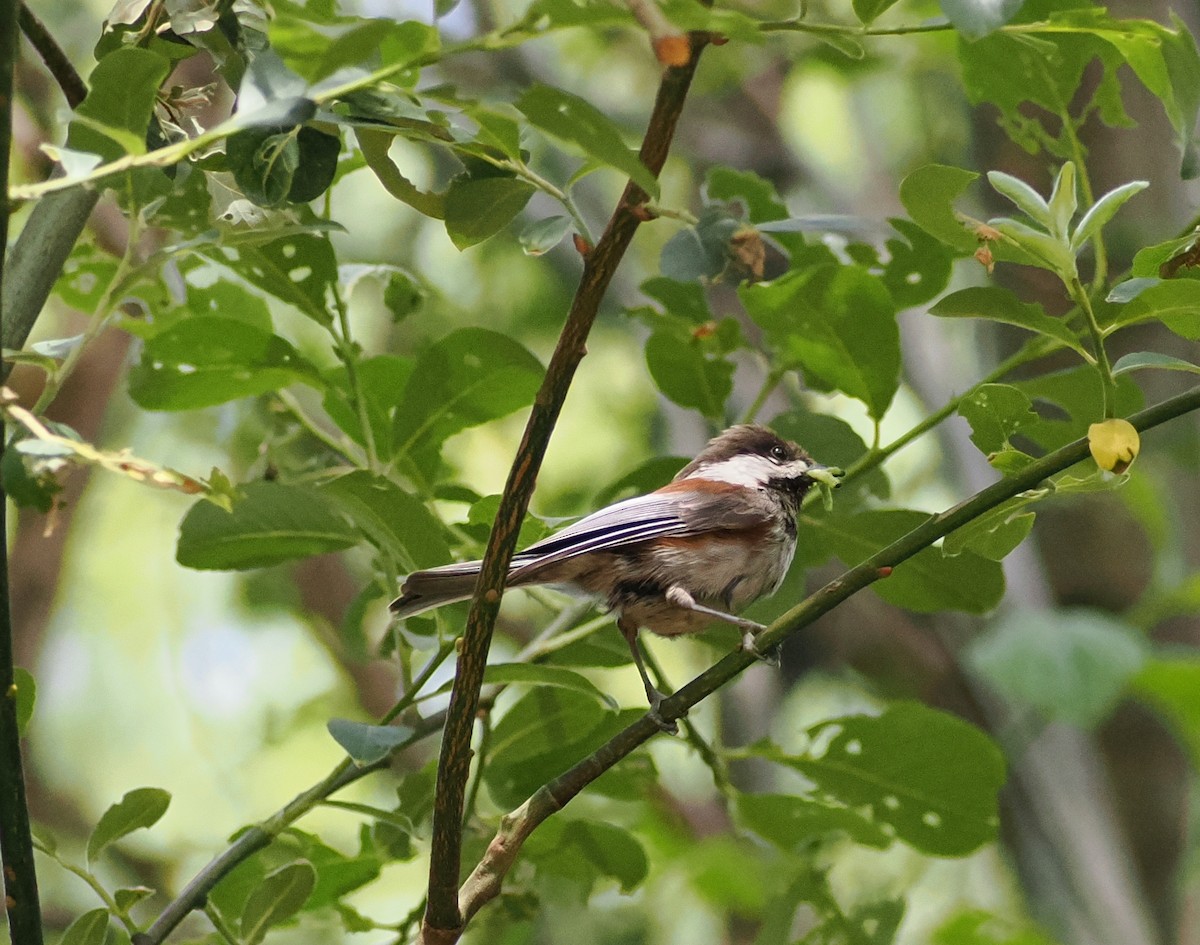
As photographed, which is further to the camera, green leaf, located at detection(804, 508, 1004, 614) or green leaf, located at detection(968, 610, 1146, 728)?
green leaf, located at detection(968, 610, 1146, 728)

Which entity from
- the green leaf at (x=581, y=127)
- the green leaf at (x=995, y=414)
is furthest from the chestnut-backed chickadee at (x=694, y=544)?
the green leaf at (x=581, y=127)

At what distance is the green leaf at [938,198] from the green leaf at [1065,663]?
2.95 metres

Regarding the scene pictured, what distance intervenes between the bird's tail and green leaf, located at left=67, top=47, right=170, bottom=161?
2.98ft

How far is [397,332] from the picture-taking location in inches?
271

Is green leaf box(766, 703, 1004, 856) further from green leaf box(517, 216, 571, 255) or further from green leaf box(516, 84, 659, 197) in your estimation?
green leaf box(516, 84, 659, 197)

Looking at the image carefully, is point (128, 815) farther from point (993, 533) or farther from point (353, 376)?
point (993, 533)

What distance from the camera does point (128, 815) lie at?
189 centimetres

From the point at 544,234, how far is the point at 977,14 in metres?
0.58

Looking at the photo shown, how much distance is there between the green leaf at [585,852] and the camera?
232cm

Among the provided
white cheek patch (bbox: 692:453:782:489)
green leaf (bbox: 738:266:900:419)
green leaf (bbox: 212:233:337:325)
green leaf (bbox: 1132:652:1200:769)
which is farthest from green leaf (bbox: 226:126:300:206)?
green leaf (bbox: 1132:652:1200:769)

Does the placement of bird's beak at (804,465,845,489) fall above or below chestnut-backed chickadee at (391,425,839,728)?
above

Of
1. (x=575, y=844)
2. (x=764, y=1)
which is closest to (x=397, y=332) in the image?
(x=764, y=1)

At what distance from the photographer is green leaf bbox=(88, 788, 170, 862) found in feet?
6.15

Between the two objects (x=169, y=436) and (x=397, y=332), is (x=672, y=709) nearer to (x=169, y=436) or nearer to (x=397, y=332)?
(x=169, y=436)
